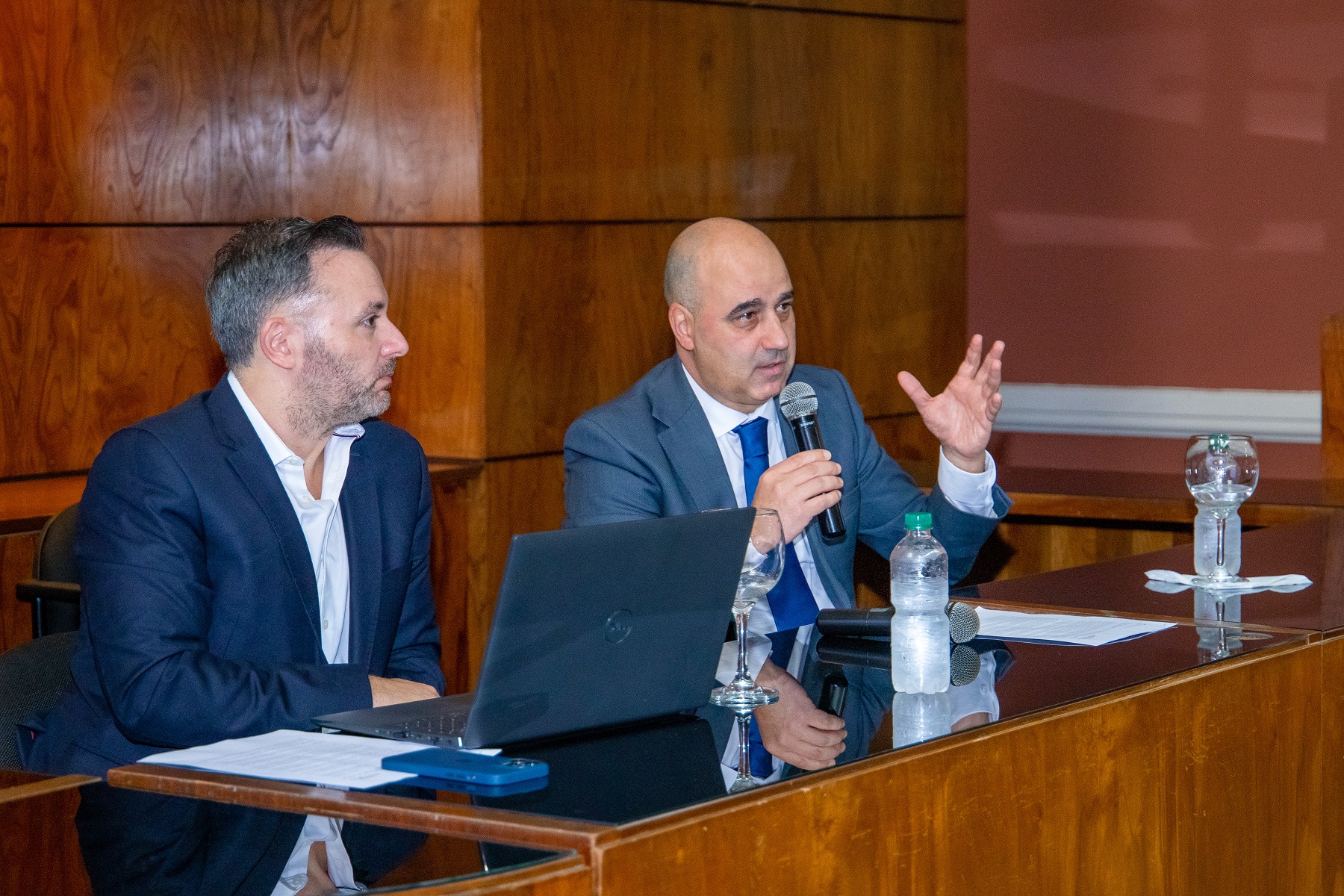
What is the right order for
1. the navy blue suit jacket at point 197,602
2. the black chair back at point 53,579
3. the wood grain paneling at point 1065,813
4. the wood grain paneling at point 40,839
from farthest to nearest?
the black chair back at point 53,579 < the navy blue suit jacket at point 197,602 < the wood grain paneling at point 1065,813 < the wood grain paneling at point 40,839

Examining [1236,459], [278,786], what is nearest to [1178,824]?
[1236,459]

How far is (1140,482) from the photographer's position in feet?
12.1

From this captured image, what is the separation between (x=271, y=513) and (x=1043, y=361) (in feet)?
11.9

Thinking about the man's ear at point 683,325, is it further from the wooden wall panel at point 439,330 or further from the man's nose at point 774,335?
the wooden wall panel at point 439,330

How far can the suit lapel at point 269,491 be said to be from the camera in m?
2.19

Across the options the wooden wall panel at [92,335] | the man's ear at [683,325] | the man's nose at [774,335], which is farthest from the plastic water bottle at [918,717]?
the wooden wall panel at [92,335]

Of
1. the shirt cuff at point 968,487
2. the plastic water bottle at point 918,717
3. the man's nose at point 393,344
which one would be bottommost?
the plastic water bottle at point 918,717

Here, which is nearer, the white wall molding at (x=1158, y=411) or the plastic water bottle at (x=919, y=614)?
the plastic water bottle at (x=919, y=614)

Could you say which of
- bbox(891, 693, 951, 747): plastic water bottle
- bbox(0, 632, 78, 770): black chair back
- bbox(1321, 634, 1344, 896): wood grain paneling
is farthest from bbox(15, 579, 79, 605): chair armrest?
bbox(1321, 634, 1344, 896): wood grain paneling

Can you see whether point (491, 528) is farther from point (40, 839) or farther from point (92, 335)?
point (40, 839)

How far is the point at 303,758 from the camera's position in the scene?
5.10 feet

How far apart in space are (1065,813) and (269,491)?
109 cm

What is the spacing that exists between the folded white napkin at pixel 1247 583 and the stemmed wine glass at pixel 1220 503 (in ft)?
0.06

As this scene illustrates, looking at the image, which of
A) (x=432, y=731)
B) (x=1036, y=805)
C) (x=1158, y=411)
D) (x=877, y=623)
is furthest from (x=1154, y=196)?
(x=432, y=731)
